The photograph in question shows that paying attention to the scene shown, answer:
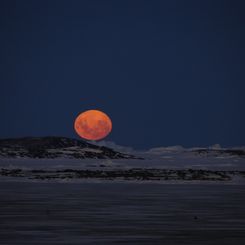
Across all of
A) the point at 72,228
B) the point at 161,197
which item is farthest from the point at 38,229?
the point at 161,197

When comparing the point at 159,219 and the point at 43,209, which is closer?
the point at 159,219

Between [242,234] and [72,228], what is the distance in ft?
16.5

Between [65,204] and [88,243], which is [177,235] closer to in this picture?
[88,243]

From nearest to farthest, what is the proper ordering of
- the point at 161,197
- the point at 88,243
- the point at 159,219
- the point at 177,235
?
the point at 88,243
the point at 177,235
the point at 159,219
the point at 161,197

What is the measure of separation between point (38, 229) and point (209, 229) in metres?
5.05

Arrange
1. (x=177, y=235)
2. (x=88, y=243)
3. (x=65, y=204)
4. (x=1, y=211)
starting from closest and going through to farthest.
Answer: (x=88, y=243)
(x=177, y=235)
(x=1, y=211)
(x=65, y=204)

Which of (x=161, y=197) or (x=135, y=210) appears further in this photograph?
(x=161, y=197)

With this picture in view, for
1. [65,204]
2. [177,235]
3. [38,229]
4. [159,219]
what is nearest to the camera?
[177,235]

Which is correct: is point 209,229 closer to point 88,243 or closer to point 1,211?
point 88,243

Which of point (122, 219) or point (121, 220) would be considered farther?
point (122, 219)

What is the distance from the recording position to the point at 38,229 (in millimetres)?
21047

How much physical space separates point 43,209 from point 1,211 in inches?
70.7

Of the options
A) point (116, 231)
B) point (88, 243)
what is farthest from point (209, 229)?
point (88, 243)

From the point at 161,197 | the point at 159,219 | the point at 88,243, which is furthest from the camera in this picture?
the point at 161,197
